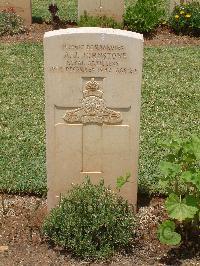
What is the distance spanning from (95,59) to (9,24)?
304 inches

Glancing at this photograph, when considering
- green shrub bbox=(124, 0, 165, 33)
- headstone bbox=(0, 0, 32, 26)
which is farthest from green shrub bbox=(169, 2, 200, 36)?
headstone bbox=(0, 0, 32, 26)

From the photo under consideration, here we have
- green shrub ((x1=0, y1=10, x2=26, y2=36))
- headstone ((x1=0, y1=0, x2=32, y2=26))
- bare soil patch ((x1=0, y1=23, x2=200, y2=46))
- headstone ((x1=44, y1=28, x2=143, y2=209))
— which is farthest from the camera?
headstone ((x1=0, y1=0, x2=32, y2=26))

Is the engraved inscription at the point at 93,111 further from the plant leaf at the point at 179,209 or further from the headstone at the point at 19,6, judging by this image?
the headstone at the point at 19,6

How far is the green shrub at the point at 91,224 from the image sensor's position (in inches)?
178

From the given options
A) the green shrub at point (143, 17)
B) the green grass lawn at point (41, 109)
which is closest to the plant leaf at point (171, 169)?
the green grass lawn at point (41, 109)

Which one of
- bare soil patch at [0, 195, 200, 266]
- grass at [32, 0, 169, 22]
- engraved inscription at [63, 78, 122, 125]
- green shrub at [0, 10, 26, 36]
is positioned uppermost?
grass at [32, 0, 169, 22]

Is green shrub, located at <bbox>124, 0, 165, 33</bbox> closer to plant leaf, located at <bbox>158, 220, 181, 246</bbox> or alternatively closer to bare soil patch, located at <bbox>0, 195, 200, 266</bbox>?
bare soil patch, located at <bbox>0, 195, 200, 266</bbox>

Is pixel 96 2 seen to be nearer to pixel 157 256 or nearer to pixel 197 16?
pixel 197 16

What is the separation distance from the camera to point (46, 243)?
4.78 m

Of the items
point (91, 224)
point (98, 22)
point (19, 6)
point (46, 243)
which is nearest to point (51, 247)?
point (46, 243)

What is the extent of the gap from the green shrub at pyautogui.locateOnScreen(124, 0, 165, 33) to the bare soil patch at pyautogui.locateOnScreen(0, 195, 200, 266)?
23.0 feet

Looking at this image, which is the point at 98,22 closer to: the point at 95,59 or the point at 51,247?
the point at 95,59

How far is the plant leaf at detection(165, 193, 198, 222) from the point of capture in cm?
430

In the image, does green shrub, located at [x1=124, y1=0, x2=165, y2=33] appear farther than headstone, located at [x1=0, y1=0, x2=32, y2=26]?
No
